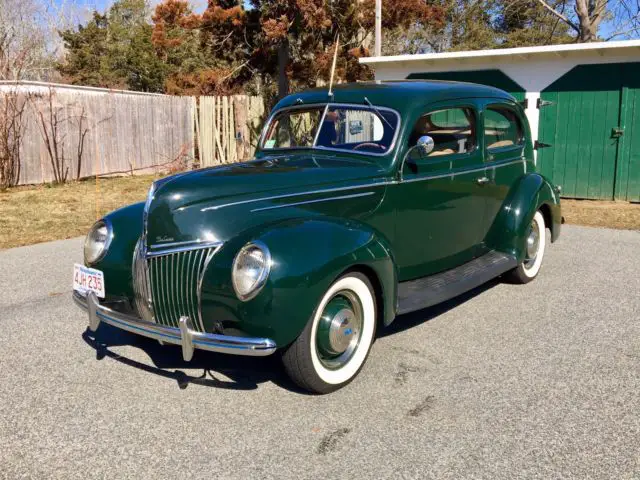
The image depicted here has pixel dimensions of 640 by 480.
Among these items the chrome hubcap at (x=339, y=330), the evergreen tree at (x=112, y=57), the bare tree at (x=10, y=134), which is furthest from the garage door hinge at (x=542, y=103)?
the evergreen tree at (x=112, y=57)

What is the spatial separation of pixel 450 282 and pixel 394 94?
58.8 inches

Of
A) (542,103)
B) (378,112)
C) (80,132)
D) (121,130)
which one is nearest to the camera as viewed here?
(378,112)

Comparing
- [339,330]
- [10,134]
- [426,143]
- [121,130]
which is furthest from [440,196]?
[121,130]

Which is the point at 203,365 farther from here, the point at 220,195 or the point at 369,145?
the point at 369,145

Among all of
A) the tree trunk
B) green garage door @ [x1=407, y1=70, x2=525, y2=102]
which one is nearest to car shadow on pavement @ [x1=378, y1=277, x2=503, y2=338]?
green garage door @ [x1=407, y1=70, x2=525, y2=102]

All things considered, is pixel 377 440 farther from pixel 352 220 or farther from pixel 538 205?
pixel 538 205

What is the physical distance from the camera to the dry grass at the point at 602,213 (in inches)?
377

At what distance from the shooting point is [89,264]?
406 cm

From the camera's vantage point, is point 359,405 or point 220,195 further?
point 220,195

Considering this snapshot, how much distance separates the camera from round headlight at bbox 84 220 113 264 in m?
4.04

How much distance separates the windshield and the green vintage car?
0.04ft

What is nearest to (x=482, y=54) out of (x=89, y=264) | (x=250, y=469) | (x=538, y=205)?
(x=538, y=205)

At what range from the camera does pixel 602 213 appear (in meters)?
10.4

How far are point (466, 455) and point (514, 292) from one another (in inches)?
120
